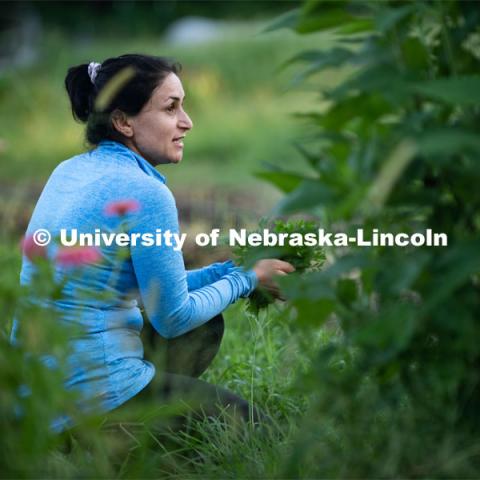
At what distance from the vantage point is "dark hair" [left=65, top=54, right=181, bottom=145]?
321 centimetres

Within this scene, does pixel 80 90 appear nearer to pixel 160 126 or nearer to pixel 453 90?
pixel 160 126

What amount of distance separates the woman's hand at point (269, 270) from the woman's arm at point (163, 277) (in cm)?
10

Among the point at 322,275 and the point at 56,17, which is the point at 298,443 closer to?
the point at 322,275

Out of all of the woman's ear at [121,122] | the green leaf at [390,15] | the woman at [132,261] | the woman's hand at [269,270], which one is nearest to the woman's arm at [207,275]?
the woman at [132,261]

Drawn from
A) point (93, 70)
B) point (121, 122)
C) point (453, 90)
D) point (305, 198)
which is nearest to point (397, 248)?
point (305, 198)

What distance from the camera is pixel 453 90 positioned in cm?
214

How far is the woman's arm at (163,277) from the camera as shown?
2926 mm

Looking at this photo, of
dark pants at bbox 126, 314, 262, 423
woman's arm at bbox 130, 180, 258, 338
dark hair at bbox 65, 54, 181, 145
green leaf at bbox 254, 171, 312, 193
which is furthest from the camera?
dark hair at bbox 65, 54, 181, 145

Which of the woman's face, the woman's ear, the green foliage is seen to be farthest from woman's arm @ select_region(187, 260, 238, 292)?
the green foliage

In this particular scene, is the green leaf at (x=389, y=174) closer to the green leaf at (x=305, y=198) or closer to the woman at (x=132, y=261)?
the green leaf at (x=305, y=198)

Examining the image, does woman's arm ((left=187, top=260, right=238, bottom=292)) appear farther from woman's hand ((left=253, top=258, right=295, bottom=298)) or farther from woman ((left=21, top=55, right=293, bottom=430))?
woman's hand ((left=253, top=258, right=295, bottom=298))

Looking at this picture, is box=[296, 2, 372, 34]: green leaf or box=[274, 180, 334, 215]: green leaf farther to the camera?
box=[296, 2, 372, 34]: green leaf

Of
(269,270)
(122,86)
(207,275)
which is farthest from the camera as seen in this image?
(207,275)

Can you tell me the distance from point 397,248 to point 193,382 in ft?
3.42
